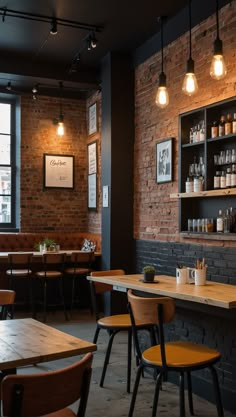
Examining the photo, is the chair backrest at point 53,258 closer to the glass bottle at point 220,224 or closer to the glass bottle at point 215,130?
the glass bottle at point 220,224

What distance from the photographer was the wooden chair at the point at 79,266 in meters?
6.99

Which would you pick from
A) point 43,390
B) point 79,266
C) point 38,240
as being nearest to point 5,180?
point 38,240

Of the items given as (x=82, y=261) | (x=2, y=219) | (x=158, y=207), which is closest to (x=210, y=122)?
(x=158, y=207)

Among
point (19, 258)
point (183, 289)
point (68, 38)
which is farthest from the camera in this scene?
point (19, 258)

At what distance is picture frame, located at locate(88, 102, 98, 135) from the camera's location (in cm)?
810

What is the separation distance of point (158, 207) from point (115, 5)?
2414 millimetres

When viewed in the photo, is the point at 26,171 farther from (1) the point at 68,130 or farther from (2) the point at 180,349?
(2) the point at 180,349

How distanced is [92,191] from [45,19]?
3.24 meters

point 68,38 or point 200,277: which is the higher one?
point 68,38

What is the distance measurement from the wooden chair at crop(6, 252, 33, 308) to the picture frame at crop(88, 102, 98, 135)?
2593 millimetres

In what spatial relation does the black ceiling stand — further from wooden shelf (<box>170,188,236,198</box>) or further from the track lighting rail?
Result: wooden shelf (<box>170,188,236,198</box>)

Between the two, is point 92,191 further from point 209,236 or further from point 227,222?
point 227,222

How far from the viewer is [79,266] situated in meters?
7.68

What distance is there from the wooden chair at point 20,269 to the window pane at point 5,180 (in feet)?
5.68
